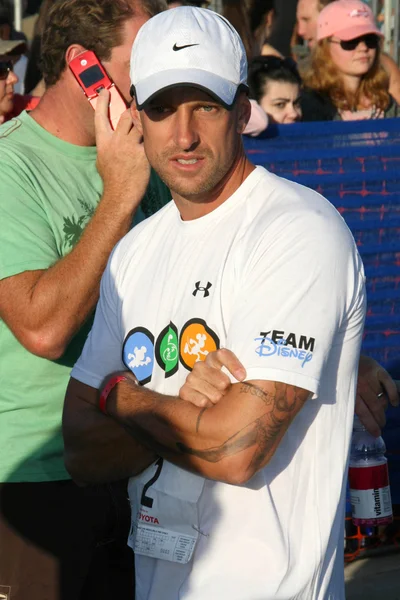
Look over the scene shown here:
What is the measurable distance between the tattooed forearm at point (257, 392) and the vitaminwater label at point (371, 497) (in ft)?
4.11

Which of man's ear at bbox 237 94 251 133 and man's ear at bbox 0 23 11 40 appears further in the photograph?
man's ear at bbox 0 23 11 40

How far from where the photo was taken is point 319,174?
5867 mm

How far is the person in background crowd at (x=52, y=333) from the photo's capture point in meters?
3.35

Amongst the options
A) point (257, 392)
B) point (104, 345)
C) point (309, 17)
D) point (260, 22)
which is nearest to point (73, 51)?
point (104, 345)

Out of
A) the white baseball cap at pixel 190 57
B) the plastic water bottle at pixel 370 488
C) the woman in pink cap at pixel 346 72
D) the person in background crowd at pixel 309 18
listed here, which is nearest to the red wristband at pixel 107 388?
the white baseball cap at pixel 190 57

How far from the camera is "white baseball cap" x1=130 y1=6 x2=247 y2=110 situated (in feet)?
9.00

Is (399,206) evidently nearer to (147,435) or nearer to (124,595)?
(124,595)

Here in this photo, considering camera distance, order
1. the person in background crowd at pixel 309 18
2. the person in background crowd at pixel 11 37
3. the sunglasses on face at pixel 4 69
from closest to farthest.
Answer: the sunglasses on face at pixel 4 69 → the person in background crowd at pixel 11 37 → the person in background crowd at pixel 309 18

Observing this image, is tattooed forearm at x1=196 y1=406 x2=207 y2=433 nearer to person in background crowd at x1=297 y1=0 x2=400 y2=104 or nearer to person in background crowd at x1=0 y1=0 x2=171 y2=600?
person in background crowd at x1=0 y1=0 x2=171 y2=600

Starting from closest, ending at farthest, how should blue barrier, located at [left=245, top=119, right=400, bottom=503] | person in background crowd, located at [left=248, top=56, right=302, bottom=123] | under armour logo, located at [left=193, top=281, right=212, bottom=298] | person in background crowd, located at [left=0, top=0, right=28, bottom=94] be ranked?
under armour logo, located at [left=193, top=281, right=212, bottom=298], blue barrier, located at [left=245, top=119, right=400, bottom=503], person in background crowd, located at [left=248, top=56, right=302, bottom=123], person in background crowd, located at [left=0, top=0, right=28, bottom=94]

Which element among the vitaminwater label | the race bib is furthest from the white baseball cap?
the vitaminwater label

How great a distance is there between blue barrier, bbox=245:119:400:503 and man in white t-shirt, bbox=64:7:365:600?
2956 mm

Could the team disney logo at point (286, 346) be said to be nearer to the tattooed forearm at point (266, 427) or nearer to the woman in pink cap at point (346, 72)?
the tattooed forearm at point (266, 427)

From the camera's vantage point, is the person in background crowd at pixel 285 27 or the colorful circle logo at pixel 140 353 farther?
the person in background crowd at pixel 285 27
